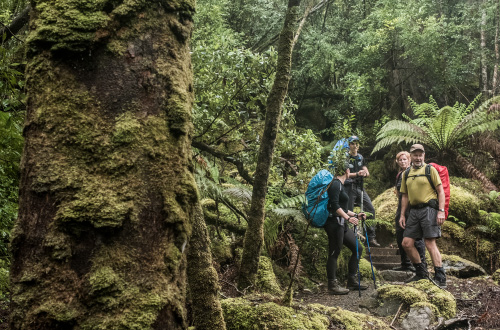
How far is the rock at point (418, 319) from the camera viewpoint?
4383 millimetres

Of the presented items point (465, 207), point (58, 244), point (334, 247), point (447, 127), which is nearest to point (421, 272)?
point (334, 247)

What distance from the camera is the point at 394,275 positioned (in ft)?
23.5

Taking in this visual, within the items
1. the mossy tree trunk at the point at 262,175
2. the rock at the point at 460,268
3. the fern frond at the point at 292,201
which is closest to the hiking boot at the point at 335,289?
the fern frond at the point at 292,201

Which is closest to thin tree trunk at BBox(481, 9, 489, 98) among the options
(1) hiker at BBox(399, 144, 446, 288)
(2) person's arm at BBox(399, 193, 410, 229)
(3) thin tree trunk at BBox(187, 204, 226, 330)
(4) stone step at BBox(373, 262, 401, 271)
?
(4) stone step at BBox(373, 262, 401, 271)

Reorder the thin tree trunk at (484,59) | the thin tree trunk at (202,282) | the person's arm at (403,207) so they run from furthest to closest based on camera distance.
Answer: the thin tree trunk at (484,59), the person's arm at (403,207), the thin tree trunk at (202,282)

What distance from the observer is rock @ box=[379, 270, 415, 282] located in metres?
7.04

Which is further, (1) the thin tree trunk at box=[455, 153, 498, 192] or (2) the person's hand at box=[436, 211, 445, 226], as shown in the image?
(1) the thin tree trunk at box=[455, 153, 498, 192]

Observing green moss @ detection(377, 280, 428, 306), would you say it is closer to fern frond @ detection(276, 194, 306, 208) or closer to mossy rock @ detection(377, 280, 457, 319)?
mossy rock @ detection(377, 280, 457, 319)

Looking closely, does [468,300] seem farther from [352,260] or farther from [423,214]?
[352,260]

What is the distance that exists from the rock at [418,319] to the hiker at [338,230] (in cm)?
144

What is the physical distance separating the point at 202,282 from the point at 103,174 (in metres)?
1.11

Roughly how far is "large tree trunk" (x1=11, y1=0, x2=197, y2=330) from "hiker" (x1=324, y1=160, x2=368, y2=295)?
4472 millimetres

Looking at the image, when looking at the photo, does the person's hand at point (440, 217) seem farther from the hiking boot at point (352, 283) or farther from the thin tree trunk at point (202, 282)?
the thin tree trunk at point (202, 282)

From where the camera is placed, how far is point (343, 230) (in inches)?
234
